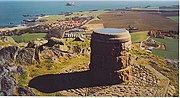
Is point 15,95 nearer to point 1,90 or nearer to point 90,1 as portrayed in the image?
point 1,90

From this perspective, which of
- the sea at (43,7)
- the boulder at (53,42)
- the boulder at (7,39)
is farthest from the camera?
the sea at (43,7)

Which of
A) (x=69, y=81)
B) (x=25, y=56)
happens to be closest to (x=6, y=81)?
(x=25, y=56)

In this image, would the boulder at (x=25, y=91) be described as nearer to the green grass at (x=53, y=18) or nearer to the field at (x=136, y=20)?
the field at (x=136, y=20)

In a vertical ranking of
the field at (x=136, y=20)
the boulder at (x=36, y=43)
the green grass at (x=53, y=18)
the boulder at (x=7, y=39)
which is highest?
the green grass at (x=53, y=18)

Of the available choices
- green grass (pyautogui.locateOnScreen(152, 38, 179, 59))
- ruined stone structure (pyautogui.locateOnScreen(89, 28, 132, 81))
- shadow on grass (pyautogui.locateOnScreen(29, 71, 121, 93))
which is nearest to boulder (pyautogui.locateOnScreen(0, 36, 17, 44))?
shadow on grass (pyautogui.locateOnScreen(29, 71, 121, 93))

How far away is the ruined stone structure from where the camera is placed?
9953 mm

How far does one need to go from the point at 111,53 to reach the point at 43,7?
659cm

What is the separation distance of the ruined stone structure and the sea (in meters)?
5.12

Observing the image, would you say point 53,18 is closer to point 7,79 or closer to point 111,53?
point 7,79

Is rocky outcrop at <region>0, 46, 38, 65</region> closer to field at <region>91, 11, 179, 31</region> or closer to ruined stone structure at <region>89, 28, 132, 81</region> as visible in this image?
ruined stone structure at <region>89, 28, 132, 81</region>

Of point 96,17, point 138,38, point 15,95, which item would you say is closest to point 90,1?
point 96,17

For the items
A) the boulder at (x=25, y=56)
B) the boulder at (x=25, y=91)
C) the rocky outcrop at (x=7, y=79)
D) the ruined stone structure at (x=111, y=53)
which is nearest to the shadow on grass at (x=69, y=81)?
the ruined stone structure at (x=111, y=53)

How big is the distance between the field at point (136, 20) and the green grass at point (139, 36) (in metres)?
0.23

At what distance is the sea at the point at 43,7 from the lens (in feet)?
49.0
